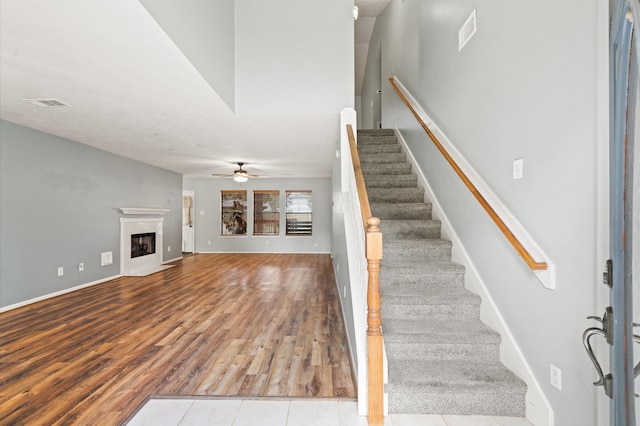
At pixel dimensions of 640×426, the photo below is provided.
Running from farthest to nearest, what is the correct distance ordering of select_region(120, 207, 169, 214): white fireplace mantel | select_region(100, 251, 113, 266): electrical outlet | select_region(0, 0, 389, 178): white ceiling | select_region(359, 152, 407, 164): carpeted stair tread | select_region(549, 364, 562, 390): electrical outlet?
select_region(120, 207, 169, 214): white fireplace mantel → select_region(100, 251, 113, 266): electrical outlet → select_region(359, 152, 407, 164): carpeted stair tread → select_region(0, 0, 389, 178): white ceiling → select_region(549, 364, 562, 390): electrical outlet

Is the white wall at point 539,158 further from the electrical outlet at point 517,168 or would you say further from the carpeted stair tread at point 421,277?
the carpeted stair tread at point 421,277

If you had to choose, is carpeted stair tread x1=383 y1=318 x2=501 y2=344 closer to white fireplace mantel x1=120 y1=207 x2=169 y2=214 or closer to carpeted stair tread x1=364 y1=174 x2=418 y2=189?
carpeted stair tread x1=364 y1=174 x2=418 y2=189

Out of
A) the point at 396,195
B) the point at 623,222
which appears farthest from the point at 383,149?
the point at 623,222

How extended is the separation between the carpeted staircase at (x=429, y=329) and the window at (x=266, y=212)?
6.84 metres

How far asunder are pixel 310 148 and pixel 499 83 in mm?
3701

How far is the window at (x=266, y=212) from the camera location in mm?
10180

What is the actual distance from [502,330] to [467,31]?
2.57m

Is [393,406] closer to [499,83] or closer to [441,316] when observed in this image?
[441,316]

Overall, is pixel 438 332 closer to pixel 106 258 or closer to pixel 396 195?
pixel 396 195

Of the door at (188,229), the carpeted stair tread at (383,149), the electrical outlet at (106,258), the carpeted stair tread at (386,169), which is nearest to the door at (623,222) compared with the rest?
the carpeted stair tread at (386,169)

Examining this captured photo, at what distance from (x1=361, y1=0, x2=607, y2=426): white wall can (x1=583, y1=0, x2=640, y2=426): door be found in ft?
0.71

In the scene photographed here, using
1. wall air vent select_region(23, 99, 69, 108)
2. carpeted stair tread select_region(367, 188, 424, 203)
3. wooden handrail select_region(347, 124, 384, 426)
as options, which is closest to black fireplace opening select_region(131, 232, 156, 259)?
wall air vent select_region(23, 99, 69, 108)

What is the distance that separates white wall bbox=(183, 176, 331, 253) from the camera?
1010 cm

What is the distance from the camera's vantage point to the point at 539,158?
1.83 metres
